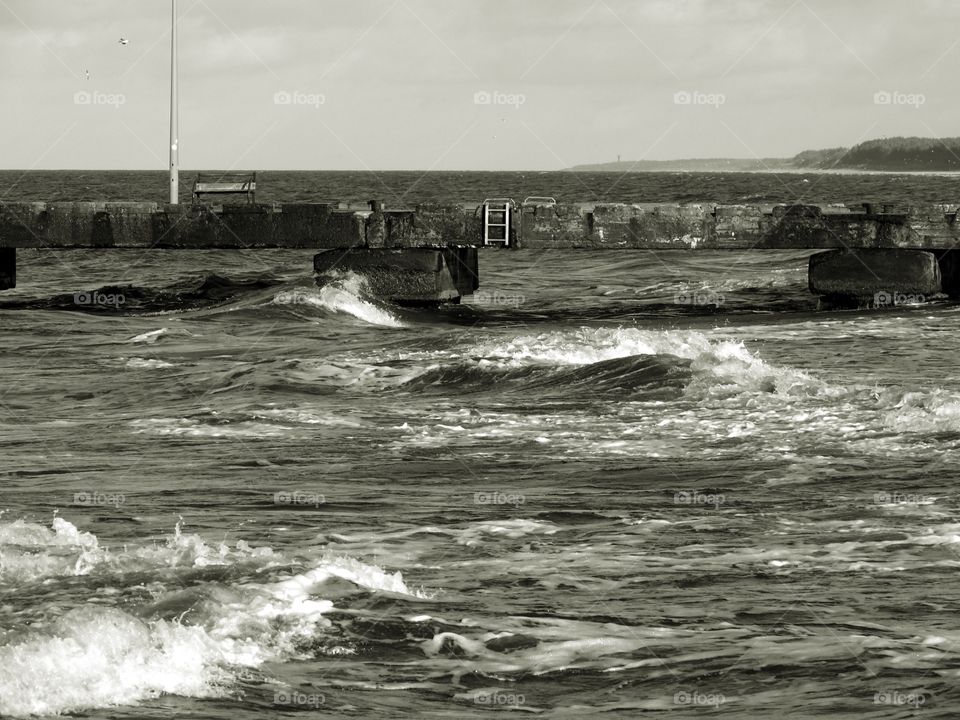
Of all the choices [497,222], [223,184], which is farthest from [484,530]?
[223,184]

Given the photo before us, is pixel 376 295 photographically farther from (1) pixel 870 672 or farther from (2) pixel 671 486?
(1) pixel 870 672

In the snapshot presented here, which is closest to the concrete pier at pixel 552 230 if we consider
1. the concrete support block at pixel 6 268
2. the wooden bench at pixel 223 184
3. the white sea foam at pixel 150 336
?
the wooden bench at pixel 223 184

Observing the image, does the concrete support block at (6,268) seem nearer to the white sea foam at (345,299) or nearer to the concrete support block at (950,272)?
the white sea foam at (345,299)

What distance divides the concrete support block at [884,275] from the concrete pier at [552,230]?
0.7 inches

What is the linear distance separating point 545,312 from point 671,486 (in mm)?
16699

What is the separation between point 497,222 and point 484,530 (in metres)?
16.1

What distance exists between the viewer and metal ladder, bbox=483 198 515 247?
24.6 metres

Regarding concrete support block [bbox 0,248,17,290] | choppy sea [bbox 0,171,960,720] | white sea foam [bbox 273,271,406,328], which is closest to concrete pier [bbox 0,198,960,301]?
white sea foam [bbox 273,271,406,328]

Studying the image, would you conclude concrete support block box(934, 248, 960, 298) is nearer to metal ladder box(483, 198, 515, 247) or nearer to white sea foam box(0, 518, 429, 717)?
metal ladder box(483, 198, 515, 247)

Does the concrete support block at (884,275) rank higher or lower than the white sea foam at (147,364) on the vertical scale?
higher

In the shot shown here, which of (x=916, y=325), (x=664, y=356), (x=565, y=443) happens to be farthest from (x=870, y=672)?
(x=916, y=325)

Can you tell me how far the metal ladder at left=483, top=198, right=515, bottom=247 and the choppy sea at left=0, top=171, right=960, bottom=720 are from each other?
585 centimetres

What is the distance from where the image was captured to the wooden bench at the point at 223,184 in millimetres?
25969

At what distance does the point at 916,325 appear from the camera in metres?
21.8
